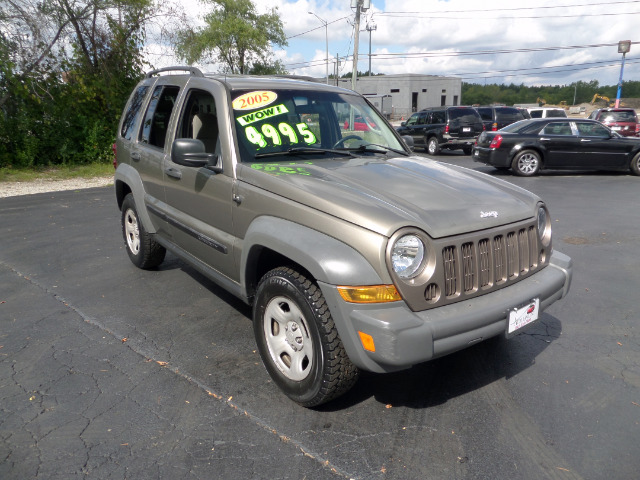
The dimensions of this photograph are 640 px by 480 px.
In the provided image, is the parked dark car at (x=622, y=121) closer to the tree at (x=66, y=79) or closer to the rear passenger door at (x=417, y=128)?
the rear passenger door at (x=417, y=128)

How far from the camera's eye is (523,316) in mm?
3037

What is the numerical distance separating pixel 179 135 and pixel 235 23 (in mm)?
42318

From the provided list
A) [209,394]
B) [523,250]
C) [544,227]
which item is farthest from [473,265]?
[209,394]

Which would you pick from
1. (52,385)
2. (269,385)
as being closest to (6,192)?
(52,385)

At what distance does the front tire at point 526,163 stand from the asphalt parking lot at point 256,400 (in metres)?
8.96

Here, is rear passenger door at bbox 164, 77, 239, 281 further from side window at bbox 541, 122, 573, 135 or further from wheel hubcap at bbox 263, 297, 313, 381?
side window at bbox 541, 122, 573, 135

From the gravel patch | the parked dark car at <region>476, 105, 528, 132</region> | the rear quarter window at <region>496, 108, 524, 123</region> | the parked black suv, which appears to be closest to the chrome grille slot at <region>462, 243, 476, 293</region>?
the gravel patch

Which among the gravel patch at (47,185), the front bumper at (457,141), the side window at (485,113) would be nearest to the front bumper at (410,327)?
the gravel patch at (47,185)

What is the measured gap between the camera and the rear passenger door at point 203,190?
12.1 feet

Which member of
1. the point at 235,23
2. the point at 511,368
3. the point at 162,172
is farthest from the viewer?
the point at 235,23

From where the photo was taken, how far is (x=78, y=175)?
14.5 meters

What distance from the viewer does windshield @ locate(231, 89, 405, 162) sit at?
376cm

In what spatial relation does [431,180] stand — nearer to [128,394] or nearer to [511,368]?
[511,368]

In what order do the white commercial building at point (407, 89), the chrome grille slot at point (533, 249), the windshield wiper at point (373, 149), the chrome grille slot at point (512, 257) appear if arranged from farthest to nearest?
the white commercial building at point (407, 89) → the windshield wiper at point (373, 149) → the chrome grille slot at point (533, 249) → the chrome grille slot at point (512, 257)
